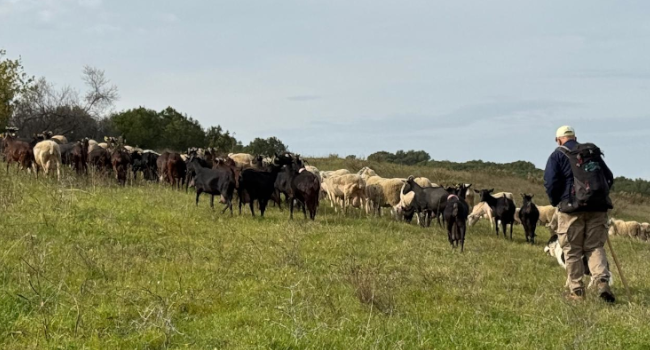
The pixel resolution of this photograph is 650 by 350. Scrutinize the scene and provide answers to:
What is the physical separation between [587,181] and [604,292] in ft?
5.34

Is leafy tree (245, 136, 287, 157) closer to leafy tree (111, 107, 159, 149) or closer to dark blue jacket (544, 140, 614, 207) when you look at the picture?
leafy tree (111, 107, 159, 149)

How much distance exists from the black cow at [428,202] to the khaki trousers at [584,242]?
11025mm

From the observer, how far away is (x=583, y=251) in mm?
9297

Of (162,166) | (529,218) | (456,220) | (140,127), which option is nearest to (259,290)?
(456,220)

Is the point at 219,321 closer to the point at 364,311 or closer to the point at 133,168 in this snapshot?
the point at 364,311

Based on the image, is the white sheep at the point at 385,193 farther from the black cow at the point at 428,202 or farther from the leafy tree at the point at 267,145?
the leafy tree at the point at 267,145

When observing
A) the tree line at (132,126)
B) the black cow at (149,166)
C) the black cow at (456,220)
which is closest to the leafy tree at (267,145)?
the tree line at (132,126)

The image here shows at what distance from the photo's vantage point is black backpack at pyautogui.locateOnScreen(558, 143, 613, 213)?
8.76 metres

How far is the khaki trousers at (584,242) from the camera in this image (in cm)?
905

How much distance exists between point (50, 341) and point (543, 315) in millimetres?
5600

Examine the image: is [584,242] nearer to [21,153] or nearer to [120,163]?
[120,163]

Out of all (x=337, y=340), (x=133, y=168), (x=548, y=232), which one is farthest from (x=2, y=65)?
(x=337, y=340)

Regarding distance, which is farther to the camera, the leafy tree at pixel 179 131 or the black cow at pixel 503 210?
the leafy tree at pixel 179 131

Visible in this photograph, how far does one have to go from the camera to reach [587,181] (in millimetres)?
8812
